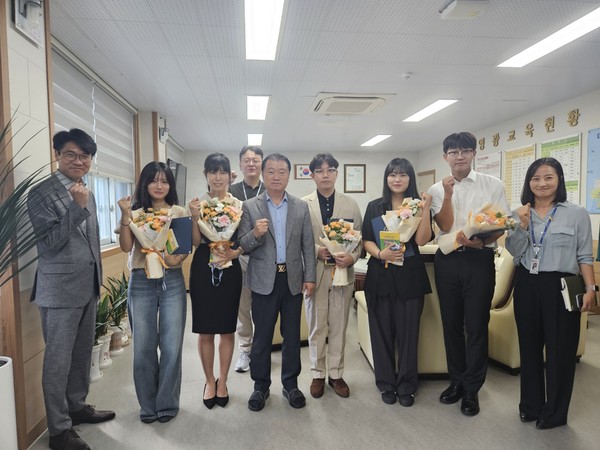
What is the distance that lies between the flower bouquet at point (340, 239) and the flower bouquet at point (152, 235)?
0.99 metres

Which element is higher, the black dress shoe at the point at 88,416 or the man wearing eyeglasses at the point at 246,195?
the man wearing eyeglasses at the point at 246,195

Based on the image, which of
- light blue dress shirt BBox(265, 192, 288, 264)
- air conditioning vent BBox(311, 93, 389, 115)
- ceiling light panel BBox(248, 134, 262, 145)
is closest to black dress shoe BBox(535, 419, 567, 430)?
light blue dress shirt BBox(265, 192, 288, 264)

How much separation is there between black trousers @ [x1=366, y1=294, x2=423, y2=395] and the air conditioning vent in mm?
2926

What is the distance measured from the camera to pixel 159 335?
228 centimetres

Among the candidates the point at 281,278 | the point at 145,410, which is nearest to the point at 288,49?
the point at 281,278

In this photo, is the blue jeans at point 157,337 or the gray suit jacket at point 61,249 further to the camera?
the blue jeans at point 157,337

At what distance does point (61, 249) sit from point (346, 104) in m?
3.87

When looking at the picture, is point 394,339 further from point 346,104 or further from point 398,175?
point 346,104

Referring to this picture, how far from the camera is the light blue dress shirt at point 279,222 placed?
239 cm

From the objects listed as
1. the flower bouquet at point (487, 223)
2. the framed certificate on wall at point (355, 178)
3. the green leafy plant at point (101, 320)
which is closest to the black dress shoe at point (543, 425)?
the flower bouquet at point (487, 223)

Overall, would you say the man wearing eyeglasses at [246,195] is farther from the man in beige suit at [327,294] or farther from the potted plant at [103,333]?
the potted plant at [103,333]

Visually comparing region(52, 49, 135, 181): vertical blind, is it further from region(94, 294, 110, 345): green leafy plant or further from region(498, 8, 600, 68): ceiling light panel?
region(498, 8, 600, 68): ceiling light panel

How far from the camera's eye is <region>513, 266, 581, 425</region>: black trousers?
2.10m

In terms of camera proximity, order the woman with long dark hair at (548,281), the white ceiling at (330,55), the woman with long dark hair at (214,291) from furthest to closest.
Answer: the white ceiling at (330,55)
the woman with long dark hair at (214,291)
the woman with long dark hair at (548,281)
